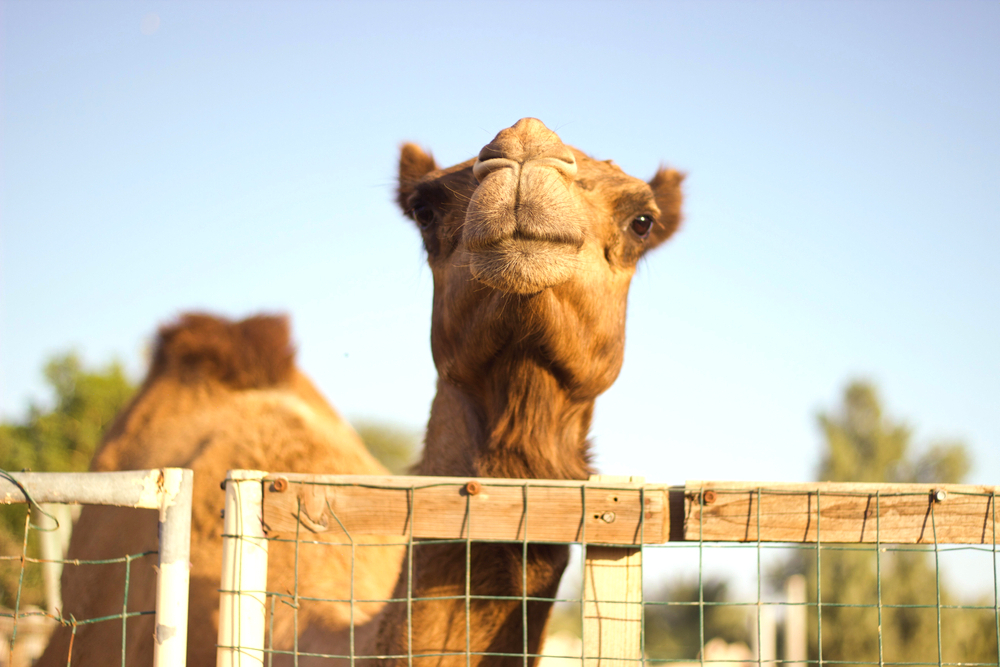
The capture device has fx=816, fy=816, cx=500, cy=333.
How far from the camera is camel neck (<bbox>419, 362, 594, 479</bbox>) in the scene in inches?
108

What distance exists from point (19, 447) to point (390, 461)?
12717 millimetres

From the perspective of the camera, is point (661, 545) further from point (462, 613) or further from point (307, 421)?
point (307, 421)

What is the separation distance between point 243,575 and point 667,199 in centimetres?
273

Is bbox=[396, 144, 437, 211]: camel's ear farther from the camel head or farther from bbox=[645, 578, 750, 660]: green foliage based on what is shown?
bbox=[645, 578, 750, 660]: green foliage

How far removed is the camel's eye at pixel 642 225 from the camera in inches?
122

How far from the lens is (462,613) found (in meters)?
2.49

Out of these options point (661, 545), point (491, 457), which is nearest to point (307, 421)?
point (491, 457)

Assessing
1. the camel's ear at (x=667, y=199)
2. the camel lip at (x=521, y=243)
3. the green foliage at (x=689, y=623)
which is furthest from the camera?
the green foliage at (x=689, y=623)

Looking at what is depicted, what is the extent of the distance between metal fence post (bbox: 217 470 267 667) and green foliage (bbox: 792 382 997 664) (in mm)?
17615

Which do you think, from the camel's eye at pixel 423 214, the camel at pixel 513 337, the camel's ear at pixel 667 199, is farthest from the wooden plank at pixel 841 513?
the camel's ear at pixel 667 199

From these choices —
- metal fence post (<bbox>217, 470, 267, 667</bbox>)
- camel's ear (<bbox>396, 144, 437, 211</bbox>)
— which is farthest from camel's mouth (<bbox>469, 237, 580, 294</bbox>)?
camel's ear (<bbox>396, 144, 437, 211</bbox>)

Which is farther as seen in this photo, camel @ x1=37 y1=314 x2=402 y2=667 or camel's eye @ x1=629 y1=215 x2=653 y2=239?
camel @ x1=37 y1=314 x2=402 y2=667

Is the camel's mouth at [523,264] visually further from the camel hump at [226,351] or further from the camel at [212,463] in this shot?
the camel hump at [226,351]

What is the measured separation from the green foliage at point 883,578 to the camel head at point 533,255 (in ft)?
54.2
